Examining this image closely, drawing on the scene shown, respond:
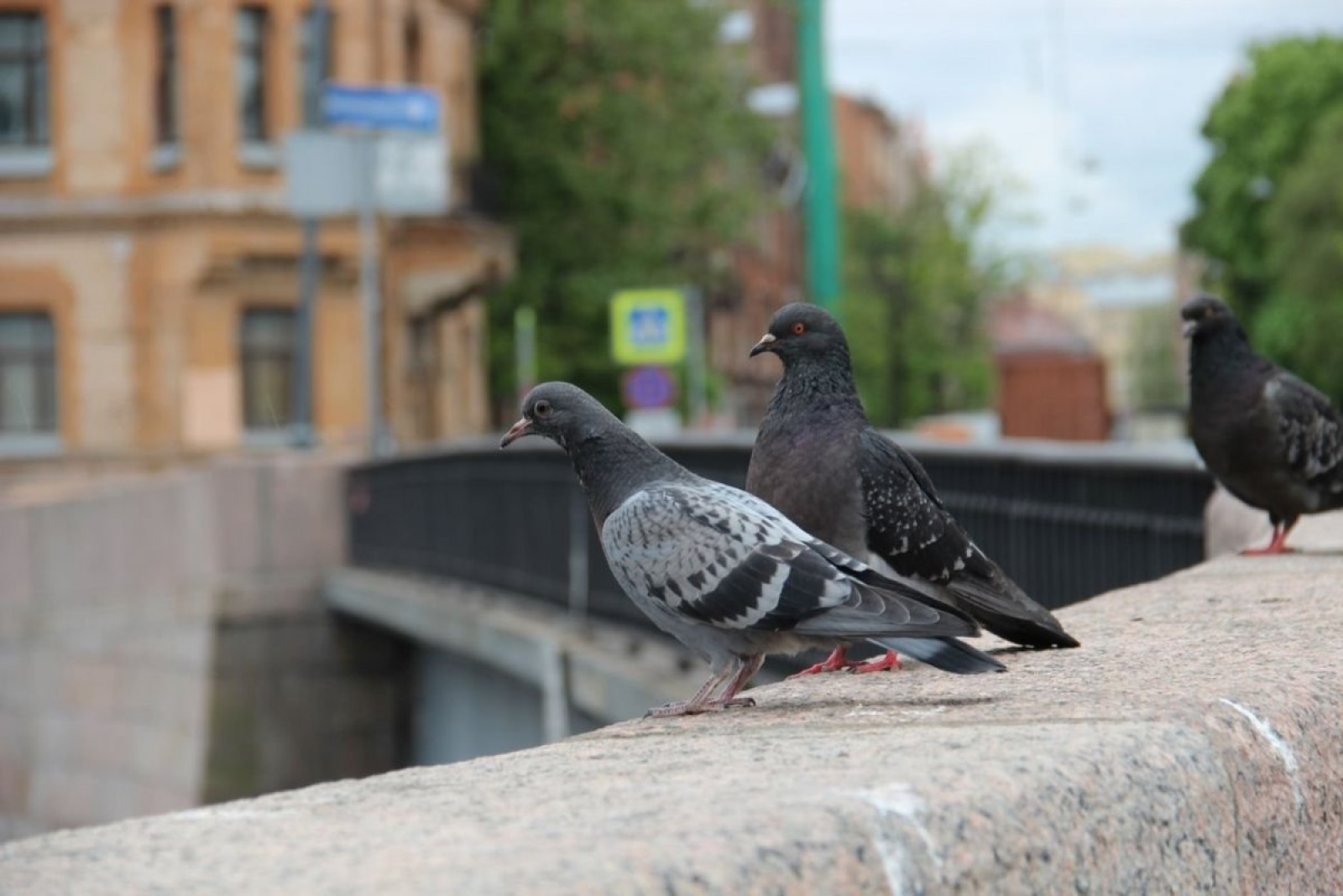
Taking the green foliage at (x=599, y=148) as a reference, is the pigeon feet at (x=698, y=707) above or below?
below

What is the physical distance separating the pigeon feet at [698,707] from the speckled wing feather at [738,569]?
140 mm

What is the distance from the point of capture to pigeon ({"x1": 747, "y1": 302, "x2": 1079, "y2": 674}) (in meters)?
4.94

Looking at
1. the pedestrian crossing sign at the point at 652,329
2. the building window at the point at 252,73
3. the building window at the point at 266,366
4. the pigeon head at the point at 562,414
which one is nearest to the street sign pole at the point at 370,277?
the pedestrian crossing sign at the point at 652,329

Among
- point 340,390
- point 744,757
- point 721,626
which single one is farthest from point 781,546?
point 340,390

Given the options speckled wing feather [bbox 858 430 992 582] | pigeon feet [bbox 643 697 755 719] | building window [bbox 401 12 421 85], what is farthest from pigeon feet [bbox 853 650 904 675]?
building window [bbox 401 12 421 85]

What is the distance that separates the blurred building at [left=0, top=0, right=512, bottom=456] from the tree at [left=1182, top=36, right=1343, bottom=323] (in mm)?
38865

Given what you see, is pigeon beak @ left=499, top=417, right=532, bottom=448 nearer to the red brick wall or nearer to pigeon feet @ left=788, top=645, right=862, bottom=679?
pigeon feet @ left=788, top=645, right=862, bottom=679

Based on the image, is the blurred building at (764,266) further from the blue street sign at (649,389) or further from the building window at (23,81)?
the building window at (23,81)

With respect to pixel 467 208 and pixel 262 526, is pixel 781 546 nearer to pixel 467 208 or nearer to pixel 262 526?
pixel 262 526

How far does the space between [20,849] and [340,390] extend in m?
32.0

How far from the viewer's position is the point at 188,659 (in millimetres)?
21562

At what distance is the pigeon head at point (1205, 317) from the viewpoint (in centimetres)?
734

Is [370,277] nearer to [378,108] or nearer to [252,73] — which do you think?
[378,108]

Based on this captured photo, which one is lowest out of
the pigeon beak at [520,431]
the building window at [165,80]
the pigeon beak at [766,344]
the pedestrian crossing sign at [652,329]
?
the pedestrian crossing sign at [652,329]
